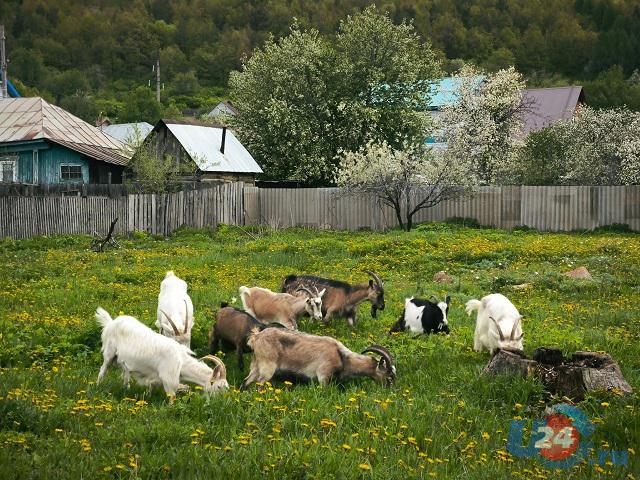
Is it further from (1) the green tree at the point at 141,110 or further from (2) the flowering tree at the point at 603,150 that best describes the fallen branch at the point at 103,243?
(1) the green tree at the point at 141,110

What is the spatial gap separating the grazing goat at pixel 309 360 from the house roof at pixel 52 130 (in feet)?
88.1

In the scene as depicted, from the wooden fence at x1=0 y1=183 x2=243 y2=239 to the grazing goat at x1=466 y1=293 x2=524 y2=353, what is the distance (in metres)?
20.0

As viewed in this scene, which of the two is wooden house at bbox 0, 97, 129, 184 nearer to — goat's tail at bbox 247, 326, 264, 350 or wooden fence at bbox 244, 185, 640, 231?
wooden fence at bbox 244, 185, 640, 231

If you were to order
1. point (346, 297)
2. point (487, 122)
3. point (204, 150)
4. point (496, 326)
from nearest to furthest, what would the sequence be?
point (496, 326) → point (346, 297) → point (204, 150) → point (487, 122)

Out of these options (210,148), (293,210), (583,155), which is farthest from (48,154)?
(583,155)

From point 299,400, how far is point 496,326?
313 cm

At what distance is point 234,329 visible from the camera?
31.4 ft

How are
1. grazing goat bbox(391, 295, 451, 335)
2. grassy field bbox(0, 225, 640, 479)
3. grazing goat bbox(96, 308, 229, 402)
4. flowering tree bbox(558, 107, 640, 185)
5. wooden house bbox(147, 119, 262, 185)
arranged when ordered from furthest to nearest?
flowering tree bbox(558, 107, 640, 185), wooden house bbox(147, 119, 262, 185), grazing goat bbox(391, 295, 451, 335), grazing goat bbox(96, 308, 229, 402), grassy field bbox(0, 225, 640, 479)

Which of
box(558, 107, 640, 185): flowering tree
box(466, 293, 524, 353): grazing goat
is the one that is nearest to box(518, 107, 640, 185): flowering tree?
box(558, 107, 640, 185): flowering tree

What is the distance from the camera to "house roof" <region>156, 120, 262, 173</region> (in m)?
Result: 33.1

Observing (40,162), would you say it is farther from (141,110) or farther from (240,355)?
(141,110)

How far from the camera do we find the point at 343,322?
12023mm

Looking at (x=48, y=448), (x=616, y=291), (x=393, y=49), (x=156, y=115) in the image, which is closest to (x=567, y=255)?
(x=616, y=291)

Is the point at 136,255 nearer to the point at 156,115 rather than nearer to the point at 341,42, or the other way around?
the point at 341,42
